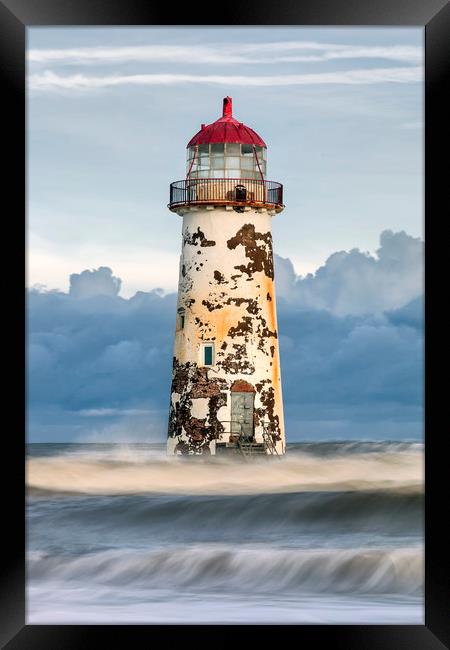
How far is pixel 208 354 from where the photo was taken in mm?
19766

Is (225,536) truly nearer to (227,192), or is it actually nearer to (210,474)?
(210,474)

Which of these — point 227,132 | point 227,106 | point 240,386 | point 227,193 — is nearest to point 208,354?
point 240,386

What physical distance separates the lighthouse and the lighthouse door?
18 mm

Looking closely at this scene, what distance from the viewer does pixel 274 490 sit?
19.1 meters

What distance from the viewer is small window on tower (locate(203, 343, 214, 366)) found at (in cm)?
1975

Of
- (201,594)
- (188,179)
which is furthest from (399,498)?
(201,594)

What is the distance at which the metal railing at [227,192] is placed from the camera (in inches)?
788

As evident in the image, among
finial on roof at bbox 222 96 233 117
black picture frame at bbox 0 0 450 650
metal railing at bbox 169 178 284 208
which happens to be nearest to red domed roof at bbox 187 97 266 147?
finial on roof at bbox 222 96 233 117

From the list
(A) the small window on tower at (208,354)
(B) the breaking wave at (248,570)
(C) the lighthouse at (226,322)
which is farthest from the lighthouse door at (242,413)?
(B) the breaking wave at (248,570)
